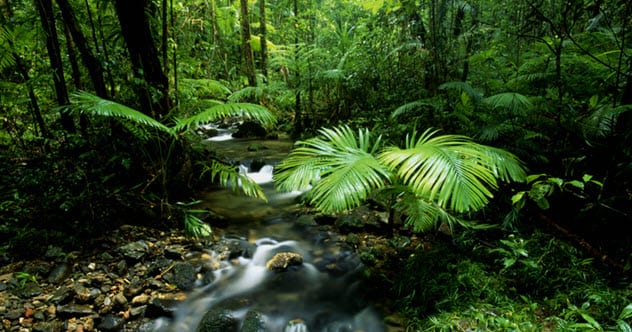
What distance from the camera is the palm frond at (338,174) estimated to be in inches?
77.4

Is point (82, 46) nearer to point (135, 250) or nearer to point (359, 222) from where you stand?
point (135, 250)

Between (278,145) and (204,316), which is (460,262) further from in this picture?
(278,145)

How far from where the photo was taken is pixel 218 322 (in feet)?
7.70

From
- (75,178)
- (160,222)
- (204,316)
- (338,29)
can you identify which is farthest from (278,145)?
(204,316)

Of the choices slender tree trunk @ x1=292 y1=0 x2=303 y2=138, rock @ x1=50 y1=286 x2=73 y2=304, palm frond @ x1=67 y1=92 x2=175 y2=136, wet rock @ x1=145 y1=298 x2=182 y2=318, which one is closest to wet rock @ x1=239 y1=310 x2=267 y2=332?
wet rock @ x1=145 y1=298 x2=182 y2=318

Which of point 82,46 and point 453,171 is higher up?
point 82,46

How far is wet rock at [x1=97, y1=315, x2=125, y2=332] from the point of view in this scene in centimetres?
218

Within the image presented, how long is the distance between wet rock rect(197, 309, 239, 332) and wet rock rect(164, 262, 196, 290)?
427 millimetres

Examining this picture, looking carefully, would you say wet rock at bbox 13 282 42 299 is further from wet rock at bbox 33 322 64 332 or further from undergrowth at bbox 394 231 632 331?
undergrowth at bbox 394 231 632 331

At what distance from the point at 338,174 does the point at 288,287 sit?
136 cm

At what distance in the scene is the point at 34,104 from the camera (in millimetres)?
3348

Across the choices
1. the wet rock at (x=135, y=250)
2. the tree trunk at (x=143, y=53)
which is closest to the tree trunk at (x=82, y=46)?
the tree trunk at (x=143, y=53)

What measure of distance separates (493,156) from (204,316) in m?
2.53

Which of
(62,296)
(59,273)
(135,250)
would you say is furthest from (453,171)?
(59,273)
